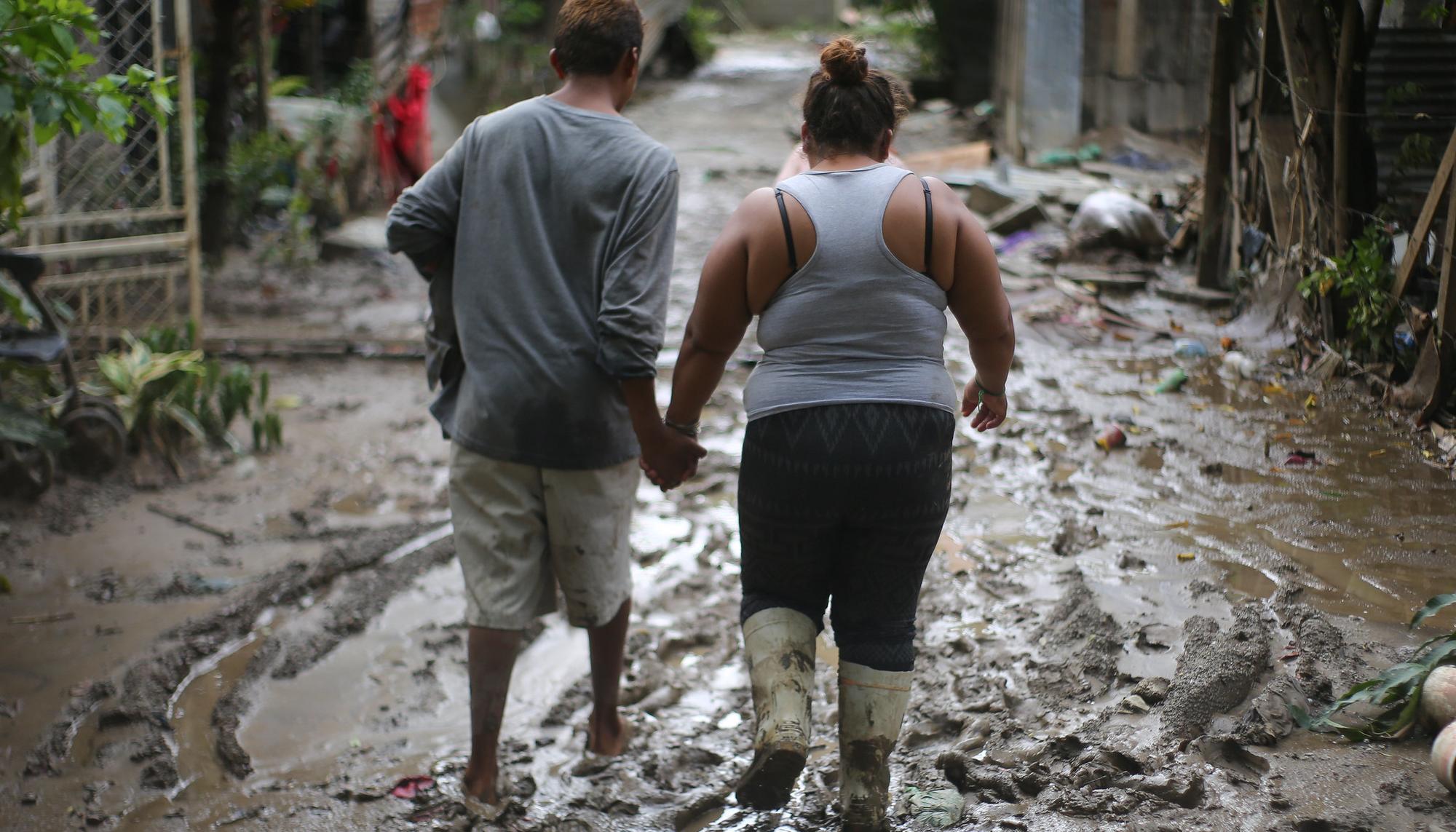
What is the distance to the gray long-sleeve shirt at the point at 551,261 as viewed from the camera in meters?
2.62

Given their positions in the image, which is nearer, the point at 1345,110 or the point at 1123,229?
the point at 1345,110

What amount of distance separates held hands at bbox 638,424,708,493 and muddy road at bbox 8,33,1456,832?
801mm

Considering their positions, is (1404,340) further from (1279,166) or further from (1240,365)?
(1279,166)

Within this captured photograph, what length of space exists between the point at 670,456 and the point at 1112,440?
2.50 metres

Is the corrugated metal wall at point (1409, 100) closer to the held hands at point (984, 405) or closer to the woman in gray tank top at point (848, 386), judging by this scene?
the held hands at point (984, 405)

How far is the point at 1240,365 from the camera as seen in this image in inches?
206

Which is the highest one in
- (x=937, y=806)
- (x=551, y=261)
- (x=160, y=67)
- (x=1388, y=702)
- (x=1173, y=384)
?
(x=160, y=67)

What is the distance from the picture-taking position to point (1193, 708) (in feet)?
8.56

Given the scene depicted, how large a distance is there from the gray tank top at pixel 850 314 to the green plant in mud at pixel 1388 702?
1.08 metres

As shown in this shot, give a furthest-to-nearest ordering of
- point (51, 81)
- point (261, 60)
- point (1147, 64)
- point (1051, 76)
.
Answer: point (1051, 76) → point (261, 60) → point (1147, 64) → point (51, 81)

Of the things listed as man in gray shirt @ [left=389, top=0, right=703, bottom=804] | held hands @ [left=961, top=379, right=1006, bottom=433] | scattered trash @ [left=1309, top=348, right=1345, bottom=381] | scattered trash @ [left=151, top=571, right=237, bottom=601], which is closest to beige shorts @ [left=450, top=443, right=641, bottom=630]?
man in gray shirt @ [left=389, top=0, right=703, bottom=804]

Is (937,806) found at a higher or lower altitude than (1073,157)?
lower

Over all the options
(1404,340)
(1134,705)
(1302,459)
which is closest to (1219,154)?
(1404,340)

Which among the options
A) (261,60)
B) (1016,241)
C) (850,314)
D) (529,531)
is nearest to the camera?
(850,314)
